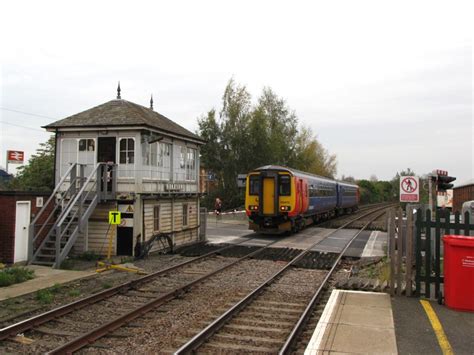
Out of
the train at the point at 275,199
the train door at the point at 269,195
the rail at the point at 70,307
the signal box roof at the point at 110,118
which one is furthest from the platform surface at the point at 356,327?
the train door at the point at 269,195

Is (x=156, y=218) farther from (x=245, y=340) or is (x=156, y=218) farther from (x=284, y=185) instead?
(x=245, y=340)

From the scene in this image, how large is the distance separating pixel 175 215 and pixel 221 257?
3.23 m

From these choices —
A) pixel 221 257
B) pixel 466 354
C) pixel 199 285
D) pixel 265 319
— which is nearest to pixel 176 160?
pixel 221 257

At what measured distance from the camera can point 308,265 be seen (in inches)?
523

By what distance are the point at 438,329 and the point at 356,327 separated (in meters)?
1.11

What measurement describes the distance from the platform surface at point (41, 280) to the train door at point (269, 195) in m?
11.1

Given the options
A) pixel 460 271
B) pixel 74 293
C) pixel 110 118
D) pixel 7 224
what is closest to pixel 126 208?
pixel 110 118

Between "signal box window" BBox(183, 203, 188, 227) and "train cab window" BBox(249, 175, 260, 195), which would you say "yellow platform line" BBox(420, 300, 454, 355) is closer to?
"signal box window" BBox(183, 203, 188, 227)

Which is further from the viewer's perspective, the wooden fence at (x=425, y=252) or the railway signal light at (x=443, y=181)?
the railway signal light at (x=443, y=181)

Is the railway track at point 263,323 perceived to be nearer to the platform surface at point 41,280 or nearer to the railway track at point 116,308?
the railway track at point 116,308

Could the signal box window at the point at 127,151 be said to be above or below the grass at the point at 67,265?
above

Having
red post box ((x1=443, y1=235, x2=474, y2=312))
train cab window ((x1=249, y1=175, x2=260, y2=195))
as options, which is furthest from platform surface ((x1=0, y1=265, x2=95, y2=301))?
train cab window ((x1=249, y1=175, x2=260, y2=195))

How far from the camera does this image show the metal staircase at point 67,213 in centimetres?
1241

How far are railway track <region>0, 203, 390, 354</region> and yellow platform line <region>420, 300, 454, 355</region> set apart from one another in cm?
214
